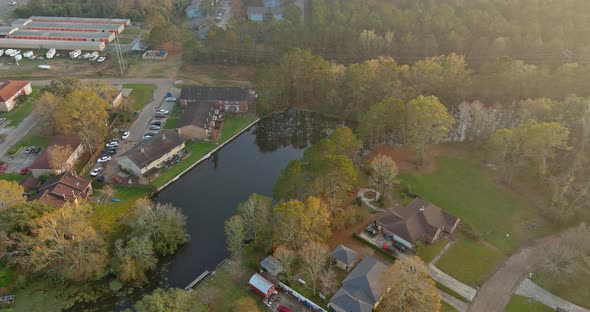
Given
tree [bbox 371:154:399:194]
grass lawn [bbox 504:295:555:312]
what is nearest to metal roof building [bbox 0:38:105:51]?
tree [bbox 371:154:399:194]

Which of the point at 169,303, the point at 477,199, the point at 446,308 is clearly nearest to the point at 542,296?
the point at 446,308

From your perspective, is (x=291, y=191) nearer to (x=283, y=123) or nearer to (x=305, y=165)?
(x=305, y=165)

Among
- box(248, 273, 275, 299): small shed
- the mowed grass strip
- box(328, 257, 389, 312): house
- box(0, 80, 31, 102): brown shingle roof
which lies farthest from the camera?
box(0, 80, 31, 102): brown shingle roof

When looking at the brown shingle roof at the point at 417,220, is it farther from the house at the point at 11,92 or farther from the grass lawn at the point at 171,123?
the house at the point at 11,92

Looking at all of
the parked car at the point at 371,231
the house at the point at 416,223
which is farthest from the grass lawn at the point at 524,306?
the parked car at the point at 371,231

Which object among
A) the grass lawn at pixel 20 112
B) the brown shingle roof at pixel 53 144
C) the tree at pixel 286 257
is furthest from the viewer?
the grass lawn at pixel 20 112

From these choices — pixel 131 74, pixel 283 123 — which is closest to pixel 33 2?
pixel 131 74

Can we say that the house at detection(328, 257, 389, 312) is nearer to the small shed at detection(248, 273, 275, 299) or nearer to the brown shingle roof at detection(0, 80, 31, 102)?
the small shed at detection(248, 273, 275, 299)
